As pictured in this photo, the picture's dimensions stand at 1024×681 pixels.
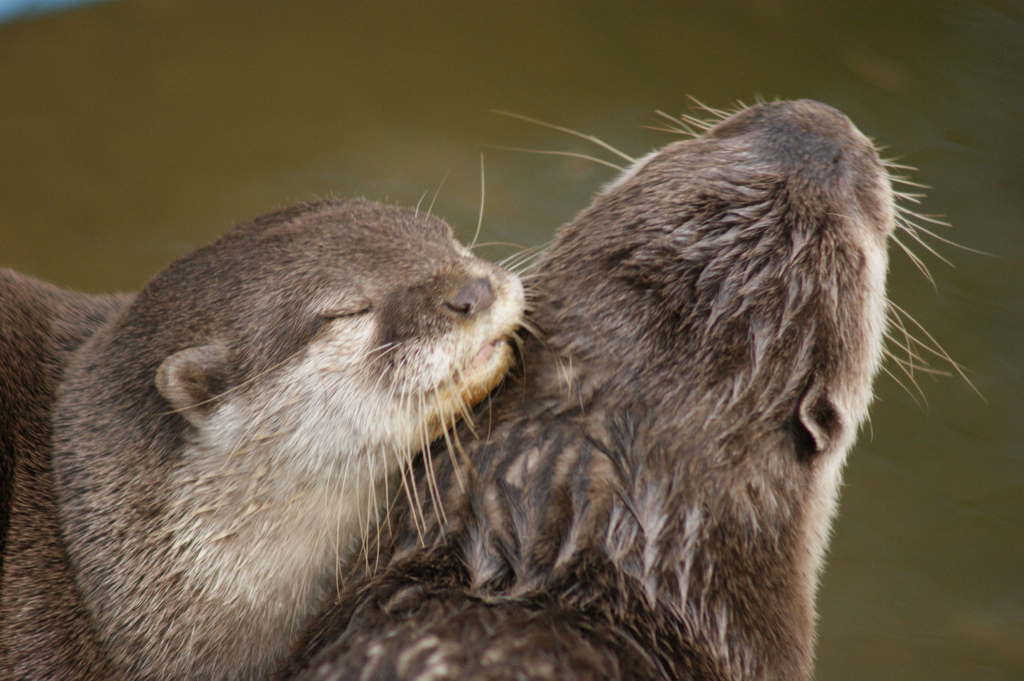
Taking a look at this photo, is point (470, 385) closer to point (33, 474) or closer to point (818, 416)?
point (818, 416)

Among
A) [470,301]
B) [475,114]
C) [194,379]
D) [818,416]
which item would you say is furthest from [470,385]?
[475,114]

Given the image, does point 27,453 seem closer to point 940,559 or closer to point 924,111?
point 940,559

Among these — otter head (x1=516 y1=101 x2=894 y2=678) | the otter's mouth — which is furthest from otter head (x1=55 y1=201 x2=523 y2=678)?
otter head (x1=516 y1=101 x2=894 y2=678)

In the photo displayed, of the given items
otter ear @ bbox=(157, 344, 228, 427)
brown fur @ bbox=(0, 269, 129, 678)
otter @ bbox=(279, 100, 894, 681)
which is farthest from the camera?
brown fur @ bbox=(0, 269, 129, 678)

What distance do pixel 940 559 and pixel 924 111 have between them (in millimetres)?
1988

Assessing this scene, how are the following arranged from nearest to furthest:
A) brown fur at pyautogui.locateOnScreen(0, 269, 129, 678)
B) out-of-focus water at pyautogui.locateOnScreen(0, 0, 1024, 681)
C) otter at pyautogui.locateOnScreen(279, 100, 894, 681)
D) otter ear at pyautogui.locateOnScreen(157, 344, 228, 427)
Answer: otter at pyautogui.locateOnScreen(279, 100, 894, 681) < otter ear at pyautogui.locateOnScreen(157, 344, 228, 427) < brown fur at pyautogui.locateOnScreen(0, 269, 129, 678) < out-of-focus water at pyautogui.locateOnScreen(0, 0, 1024, 681)

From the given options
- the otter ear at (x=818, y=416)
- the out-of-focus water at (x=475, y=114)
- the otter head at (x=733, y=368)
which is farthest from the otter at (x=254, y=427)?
the out-of-focus water at (x=475, y=114)

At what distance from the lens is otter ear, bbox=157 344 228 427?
2037mm

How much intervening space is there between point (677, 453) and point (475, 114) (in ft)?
9.29

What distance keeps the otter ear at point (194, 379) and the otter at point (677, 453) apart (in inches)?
19.1

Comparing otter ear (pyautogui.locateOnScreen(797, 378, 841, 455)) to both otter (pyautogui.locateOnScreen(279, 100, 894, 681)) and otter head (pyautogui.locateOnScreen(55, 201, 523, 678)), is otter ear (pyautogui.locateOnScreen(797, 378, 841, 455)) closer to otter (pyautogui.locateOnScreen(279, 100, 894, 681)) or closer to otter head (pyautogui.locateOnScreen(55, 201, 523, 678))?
otter (pyautogui.locateOnScreen(279, 100, 894, 681))

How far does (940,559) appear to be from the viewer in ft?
11.3

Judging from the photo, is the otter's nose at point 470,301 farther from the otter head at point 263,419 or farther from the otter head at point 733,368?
the otter head at point 733,368

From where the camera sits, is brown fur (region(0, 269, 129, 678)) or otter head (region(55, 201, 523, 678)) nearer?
otter head (region(55, 201, 523, 678))
